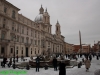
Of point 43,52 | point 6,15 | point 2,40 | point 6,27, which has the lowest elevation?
point 43,52

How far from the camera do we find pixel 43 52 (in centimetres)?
6544

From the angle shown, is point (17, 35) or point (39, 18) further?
point (39, 18)

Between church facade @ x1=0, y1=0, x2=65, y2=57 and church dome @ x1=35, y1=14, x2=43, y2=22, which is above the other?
church dome @ x1=35, y1=14, x2=43, y2=22

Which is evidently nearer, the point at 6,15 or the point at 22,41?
the point at 6,15

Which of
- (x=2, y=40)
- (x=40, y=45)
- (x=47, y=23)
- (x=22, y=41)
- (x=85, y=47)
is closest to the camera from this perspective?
(x=2, y=40)

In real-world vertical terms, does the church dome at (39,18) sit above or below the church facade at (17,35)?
above

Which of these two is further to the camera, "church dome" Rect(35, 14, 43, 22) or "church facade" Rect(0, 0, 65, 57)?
"church dome" Rect(35, 14, 43, 22)

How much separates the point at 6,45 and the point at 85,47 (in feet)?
303

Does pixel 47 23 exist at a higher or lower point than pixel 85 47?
higher

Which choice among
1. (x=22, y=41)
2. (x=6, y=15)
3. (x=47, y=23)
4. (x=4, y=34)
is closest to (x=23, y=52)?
(x=22, y=41)

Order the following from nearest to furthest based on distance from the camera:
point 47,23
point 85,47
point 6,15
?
point 6,15
point 47,23
point 85,47

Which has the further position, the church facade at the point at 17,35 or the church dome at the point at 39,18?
the church dome at the point at 39,18

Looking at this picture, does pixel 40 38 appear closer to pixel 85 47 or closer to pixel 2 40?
pixel 2 40

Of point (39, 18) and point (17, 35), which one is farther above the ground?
point (39, 18)
